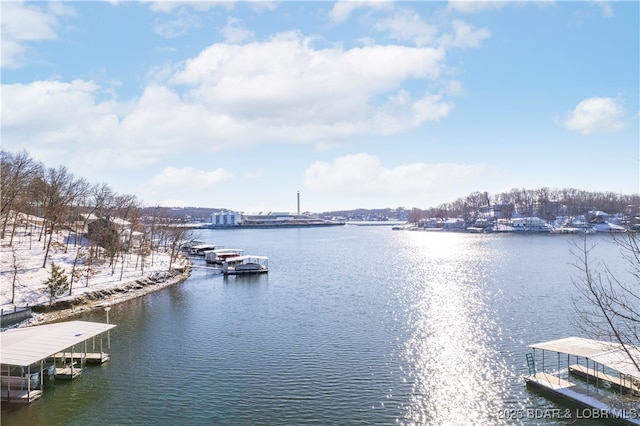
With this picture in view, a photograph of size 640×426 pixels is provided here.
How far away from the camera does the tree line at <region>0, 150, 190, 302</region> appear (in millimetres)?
48062

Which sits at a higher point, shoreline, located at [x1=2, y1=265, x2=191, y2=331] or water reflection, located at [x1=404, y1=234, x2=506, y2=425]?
shoreline, located at [x1=2, y1=265, x2=191, y2=331]

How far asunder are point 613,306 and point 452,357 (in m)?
21.1

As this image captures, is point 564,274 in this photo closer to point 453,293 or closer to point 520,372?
point 453,293

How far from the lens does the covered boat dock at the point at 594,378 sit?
53.7 feet

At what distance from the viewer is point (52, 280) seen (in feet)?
110

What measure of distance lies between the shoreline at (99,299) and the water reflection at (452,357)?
25.7 metres

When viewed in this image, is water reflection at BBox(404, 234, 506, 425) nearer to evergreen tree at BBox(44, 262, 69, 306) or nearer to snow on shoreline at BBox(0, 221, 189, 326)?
snow on shoreline at BBox(0, 221, 189, 326)

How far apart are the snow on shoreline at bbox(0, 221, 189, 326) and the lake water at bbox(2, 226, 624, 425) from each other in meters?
2.85

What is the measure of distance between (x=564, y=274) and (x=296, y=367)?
1654 inches

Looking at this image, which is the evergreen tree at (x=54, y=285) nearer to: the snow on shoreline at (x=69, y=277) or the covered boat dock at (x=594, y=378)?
the snow on shoreline at (x=69, y=277)

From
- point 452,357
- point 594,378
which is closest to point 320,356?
point 452,357

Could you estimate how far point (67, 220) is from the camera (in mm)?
68438

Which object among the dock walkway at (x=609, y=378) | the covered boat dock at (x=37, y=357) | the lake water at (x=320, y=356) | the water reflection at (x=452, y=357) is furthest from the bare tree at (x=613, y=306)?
the covered boat dock at (x=37, y=357)

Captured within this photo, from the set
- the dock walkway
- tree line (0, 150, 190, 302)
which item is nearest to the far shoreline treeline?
tree line (0, 150, 190, 302)
